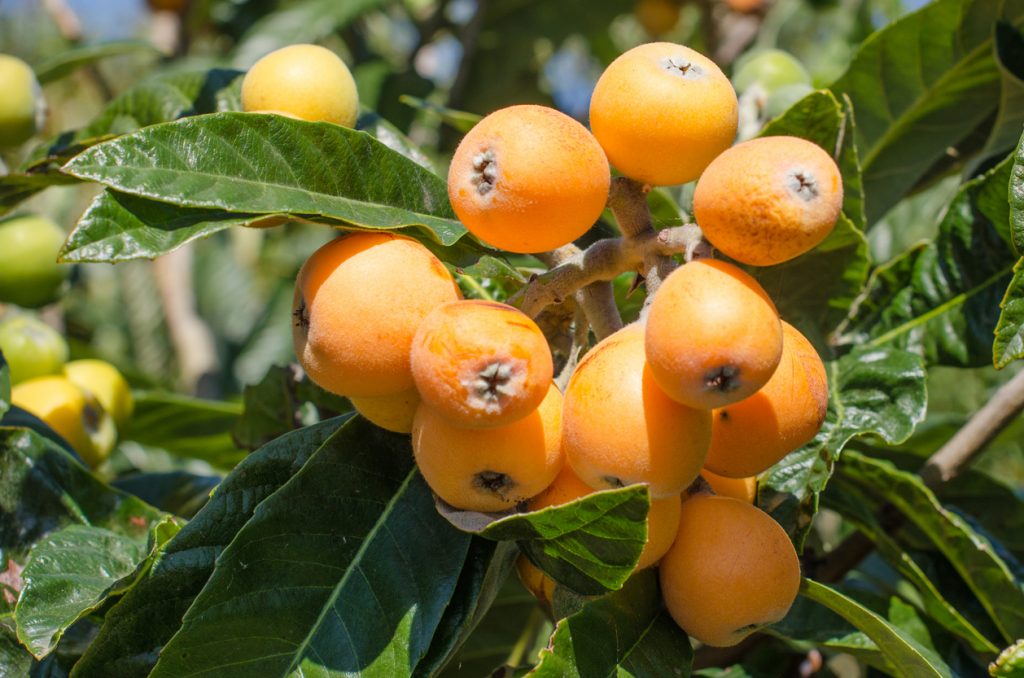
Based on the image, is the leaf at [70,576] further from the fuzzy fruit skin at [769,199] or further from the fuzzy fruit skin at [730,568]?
the fuzzy fruit skin at [769,199]

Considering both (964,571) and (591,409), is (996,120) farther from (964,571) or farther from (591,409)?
(591,409)

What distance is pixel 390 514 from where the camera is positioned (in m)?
1.07

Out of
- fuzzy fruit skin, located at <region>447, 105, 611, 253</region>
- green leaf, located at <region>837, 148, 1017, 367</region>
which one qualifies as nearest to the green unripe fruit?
green leaf, located at <region>837, 148, 1017, 367</region>

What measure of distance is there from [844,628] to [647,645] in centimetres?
32

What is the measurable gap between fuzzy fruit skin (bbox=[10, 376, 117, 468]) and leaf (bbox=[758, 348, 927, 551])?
1102mm

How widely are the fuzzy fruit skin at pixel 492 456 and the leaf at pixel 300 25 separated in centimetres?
190

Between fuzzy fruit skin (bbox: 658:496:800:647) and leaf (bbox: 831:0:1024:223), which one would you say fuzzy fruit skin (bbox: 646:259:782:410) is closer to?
fuzzy fruit skin (bbox: 658:496:800:647)

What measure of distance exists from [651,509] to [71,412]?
1.13 metres

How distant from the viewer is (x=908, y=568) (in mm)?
1382

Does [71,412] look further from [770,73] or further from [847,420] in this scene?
[770,73]

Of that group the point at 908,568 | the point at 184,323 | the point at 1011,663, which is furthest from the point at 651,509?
the point at 184,323

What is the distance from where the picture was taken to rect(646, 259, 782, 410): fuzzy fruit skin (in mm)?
790

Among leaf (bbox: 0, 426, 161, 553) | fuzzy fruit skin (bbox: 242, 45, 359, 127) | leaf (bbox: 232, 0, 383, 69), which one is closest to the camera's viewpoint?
fuzzy fruit skin (bbox: 242, 45, 359, 127)

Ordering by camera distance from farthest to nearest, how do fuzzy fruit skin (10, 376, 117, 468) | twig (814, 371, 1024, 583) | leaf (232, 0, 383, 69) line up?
leaf (232, 0, 383, 69)
fuzzy fruit skin (10, 376, 117, 468)
twig (814, 371, 1024, 583)
